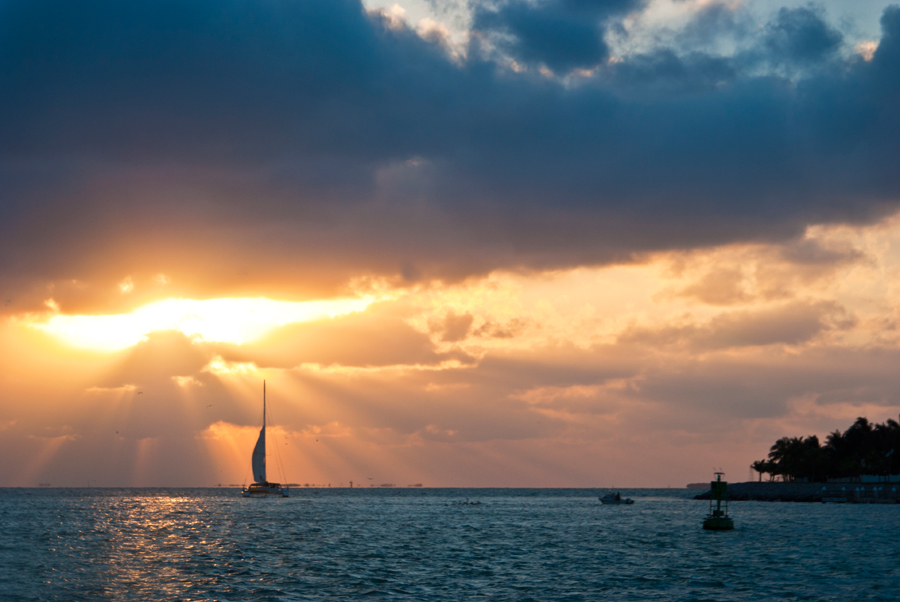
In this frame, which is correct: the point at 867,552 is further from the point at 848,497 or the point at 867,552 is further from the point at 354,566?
the point at 848,497

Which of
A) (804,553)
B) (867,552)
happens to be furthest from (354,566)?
(867,552)

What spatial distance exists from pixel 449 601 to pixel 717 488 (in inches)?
2415

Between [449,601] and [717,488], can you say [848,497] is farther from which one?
[449,601]

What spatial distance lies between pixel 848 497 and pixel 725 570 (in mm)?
154754

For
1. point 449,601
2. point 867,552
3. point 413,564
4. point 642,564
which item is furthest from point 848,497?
point 449,601

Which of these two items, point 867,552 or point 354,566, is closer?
point 354,566

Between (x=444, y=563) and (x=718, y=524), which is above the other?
(x=444, y=563)

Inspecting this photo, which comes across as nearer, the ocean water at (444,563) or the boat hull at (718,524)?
the ocean water at (444,563)

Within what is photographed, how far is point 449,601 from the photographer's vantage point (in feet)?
159

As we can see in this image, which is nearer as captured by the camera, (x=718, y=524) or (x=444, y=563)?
(x=444, y=563)

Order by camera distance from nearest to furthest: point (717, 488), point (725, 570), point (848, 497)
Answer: point (725, 570) → point (717, 488) → point (848, 497)

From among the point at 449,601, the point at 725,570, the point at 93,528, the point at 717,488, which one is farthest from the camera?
the point at 93,528

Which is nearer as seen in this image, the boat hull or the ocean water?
the ocean water

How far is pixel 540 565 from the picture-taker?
220 feet
